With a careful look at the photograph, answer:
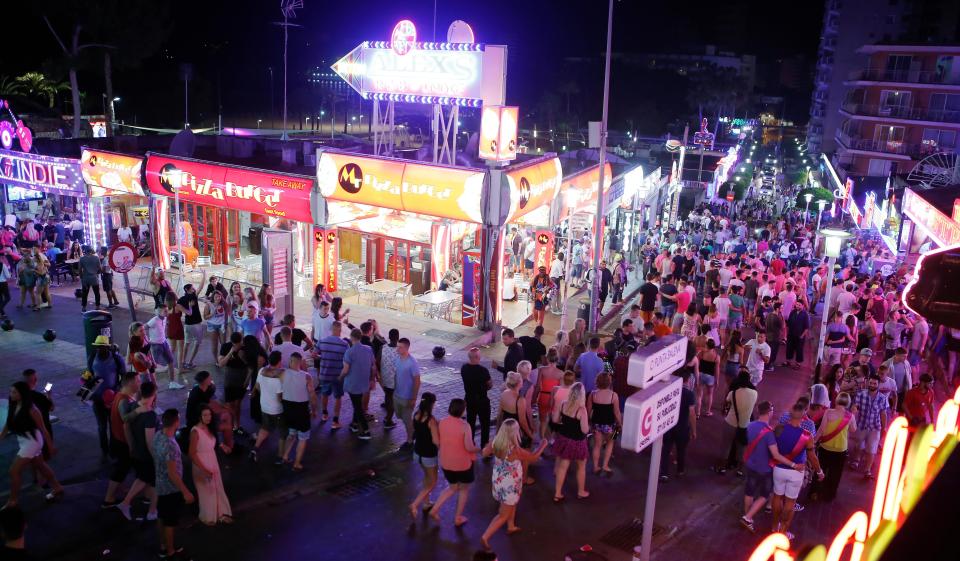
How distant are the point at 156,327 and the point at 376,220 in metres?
7.71

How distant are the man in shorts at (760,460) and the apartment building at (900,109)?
39.6m

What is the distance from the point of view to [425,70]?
51.4ft

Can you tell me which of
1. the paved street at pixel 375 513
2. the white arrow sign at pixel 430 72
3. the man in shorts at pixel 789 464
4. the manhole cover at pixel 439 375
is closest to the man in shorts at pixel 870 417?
the paved street at pixel 375 513

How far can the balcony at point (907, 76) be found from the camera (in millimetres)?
45406

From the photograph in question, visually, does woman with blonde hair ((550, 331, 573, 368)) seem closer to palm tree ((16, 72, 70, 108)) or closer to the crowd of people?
the crowd of people

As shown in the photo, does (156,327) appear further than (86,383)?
Yes

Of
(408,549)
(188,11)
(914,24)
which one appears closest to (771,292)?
(408,549)

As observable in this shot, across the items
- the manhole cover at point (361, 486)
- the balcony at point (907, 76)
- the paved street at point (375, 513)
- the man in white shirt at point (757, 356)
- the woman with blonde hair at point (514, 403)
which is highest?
the balcony at point (907, 76)

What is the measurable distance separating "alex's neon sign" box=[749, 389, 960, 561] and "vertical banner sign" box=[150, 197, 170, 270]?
687 inches

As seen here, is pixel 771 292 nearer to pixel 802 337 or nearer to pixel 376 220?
pixel 802 337

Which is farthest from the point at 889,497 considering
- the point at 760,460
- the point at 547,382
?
the point at 547,382

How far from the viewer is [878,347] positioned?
14906 millimetres

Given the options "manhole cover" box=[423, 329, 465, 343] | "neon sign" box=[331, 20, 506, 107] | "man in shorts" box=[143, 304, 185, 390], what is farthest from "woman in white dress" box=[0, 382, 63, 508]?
"neon sign" box=[331, 20, 506, 107]

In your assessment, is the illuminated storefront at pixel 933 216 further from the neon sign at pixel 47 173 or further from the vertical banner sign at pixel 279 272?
the neon sign at pixel 47 173
